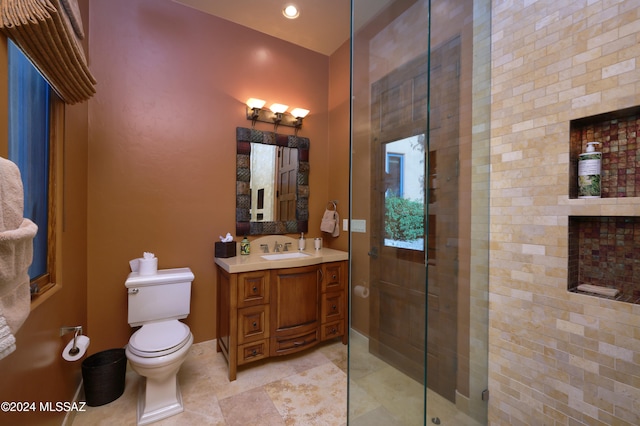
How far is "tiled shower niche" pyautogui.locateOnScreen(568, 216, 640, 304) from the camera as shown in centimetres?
103

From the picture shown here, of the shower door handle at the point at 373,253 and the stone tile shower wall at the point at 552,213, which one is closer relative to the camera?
the stone tile shower wall at the point at 552,213

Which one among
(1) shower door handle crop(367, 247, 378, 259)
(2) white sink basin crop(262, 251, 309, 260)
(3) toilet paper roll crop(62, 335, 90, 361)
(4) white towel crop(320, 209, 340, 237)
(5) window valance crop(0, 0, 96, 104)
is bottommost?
(3) toilet paper roll crop(62, 335, 90, 361)

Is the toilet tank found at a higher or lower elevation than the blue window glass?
lower

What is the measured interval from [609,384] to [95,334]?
3093 millimetres

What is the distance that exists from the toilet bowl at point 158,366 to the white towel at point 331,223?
5.12 feet

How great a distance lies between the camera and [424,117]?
152 cm

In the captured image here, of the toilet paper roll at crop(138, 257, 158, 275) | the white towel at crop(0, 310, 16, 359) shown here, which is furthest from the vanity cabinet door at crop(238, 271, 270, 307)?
the white towel at crop(0, 310, 16, 359)

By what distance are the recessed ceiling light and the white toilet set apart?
2483 millimetres

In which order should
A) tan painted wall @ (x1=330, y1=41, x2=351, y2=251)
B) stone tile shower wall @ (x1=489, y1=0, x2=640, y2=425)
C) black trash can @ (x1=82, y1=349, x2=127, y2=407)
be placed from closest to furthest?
stone tile shower wall @ (x1=489, y1=0, x2=640, y2=425)
black trash can @ (x1=82, y1=349, x2=127, y2=407)
tan painted wall @ (x1=330, y1=41, x2=351, y2=251)

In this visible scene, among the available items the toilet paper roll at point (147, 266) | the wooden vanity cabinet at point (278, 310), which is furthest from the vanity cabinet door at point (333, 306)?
the toilet paper roll at point (147, 266)

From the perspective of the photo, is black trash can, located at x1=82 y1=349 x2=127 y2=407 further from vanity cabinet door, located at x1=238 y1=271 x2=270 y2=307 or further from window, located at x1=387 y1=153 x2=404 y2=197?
window, located at x1=387 y1=153 x2=404 y2=197

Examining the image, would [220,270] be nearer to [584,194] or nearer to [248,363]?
[248,363]

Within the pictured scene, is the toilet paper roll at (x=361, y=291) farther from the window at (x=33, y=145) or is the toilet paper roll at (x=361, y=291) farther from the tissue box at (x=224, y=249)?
the window at (x=33, y=145)

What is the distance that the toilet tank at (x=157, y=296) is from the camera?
1.90 m
